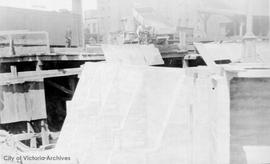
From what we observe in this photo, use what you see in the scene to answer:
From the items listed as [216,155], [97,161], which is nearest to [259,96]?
[216,155]

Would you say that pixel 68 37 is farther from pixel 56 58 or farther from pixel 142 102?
pixel 142 102

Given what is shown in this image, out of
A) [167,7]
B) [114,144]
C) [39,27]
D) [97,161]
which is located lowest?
[97,161]

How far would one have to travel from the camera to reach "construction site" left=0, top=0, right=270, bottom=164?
5078mm

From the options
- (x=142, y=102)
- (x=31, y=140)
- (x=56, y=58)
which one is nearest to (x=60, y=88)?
(x=56, y=58)

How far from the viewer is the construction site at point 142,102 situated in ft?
16.7

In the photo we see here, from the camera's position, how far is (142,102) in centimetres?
660

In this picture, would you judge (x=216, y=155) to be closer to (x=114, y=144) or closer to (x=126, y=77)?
(x=114, y=144)

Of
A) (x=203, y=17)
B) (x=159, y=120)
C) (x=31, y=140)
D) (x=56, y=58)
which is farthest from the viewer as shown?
(x=203, y=17)

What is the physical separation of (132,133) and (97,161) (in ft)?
4.05

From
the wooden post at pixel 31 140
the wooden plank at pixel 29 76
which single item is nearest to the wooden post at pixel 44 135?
the wooden post at pixel 31 140

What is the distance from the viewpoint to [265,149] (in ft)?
16.7

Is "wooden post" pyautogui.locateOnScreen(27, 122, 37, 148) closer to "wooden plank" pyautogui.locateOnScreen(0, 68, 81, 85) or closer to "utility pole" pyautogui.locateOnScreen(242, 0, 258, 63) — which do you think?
"wooden plank" pyautogui.locateOnScreen(0, 68, 81, 85)

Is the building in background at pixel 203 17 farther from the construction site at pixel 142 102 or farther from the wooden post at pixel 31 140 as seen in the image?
the wooden post at pixel 31 140

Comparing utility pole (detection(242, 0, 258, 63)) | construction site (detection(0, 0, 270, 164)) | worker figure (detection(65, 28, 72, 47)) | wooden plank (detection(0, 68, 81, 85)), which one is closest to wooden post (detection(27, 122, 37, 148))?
construction site (detection(0, 0, 270, 164))
